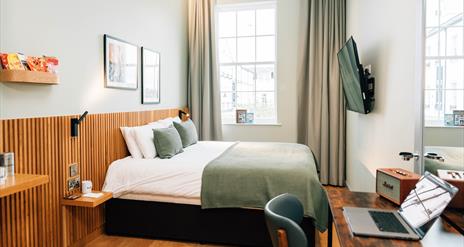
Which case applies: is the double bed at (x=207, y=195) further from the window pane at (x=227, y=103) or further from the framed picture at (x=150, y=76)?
the window pane at (x=227, y=103)

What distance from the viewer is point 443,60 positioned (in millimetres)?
1735

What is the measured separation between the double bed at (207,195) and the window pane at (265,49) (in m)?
2.53

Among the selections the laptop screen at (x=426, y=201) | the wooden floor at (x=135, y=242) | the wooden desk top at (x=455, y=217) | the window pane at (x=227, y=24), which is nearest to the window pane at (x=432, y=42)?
the laptop screen at (x=426, y=201)

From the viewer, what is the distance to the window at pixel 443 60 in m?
1.57

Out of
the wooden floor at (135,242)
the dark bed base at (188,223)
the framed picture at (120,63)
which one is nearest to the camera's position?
the dark bed base at (188,223)

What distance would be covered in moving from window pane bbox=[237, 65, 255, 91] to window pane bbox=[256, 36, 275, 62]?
214 mm

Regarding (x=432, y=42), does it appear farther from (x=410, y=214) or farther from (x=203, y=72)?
(x=203, y=72)

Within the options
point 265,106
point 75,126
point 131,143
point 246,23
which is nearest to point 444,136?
point 75,126

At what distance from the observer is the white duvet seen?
2.81m

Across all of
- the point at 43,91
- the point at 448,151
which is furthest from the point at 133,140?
the point at 448,151

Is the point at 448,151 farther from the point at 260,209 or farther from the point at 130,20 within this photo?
the point at 130,20

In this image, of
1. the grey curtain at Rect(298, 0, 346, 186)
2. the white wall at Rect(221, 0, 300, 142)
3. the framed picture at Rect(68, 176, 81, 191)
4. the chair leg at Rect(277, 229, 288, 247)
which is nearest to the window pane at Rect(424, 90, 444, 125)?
the chair leg at Rect(277, 229, 288, 247)

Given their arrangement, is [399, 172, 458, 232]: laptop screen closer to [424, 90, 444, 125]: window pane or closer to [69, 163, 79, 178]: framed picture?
[424, 90, 444, 125]: window pane

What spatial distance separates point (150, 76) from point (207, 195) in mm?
1947
